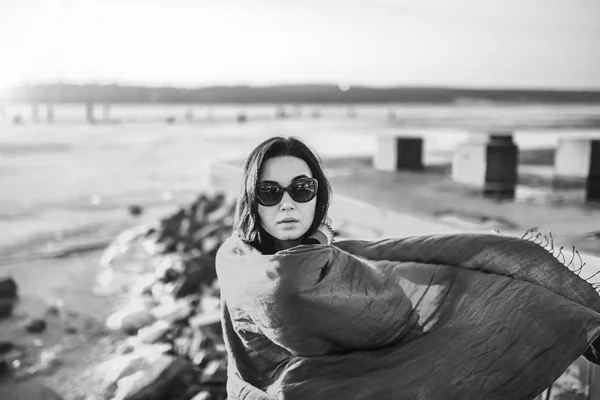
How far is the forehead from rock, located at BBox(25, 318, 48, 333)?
495 cm

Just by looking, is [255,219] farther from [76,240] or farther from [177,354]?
[76,240]

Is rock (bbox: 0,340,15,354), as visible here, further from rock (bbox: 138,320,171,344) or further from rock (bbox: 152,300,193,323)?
rock (bbox: 152,300,193,323)

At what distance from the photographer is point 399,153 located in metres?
9.34

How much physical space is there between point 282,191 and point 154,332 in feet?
12.3

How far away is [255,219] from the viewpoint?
6.24ft

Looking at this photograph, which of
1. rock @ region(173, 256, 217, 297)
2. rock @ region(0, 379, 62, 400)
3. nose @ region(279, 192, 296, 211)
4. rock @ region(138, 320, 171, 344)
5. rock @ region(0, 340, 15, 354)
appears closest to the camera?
nose @ region(279, 192, 296, 211)

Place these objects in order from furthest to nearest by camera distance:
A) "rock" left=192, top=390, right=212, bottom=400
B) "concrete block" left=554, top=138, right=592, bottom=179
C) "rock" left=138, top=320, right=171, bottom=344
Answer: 1. "concrete block" left=554, top=138, right=592, bottom=179
2. "rock" left=138, top=320, right=171, bottom=344
3. "rock" left=192, top=390, right=212, bottom=400

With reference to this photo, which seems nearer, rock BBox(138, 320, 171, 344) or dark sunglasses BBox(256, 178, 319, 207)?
dark sunglasses BBox(256, 178, 319, 207)

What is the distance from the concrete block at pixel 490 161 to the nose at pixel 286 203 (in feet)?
19.1

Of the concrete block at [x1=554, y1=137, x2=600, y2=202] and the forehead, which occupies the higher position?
the forehead

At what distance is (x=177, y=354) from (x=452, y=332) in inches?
129

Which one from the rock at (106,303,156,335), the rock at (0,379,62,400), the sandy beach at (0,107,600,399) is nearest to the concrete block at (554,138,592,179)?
the sandy beach at (0,107,600,399)

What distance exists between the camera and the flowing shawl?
5.44 ft

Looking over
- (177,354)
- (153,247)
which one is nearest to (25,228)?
(153,247)
